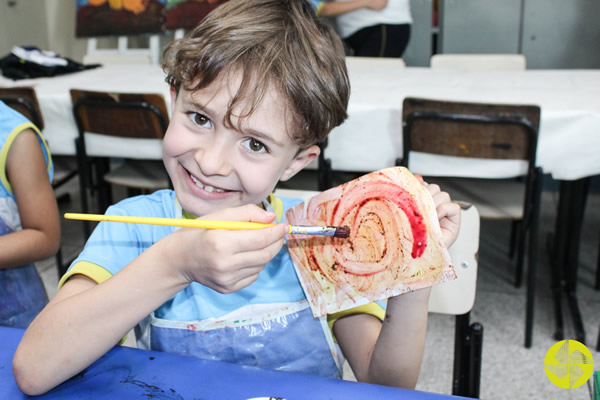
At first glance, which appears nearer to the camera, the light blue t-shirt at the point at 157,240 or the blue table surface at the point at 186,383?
the blue table surface at the point at 186,383

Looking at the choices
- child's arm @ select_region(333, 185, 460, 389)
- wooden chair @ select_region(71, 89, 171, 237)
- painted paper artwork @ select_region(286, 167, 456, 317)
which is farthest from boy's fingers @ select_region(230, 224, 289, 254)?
wooden chair @ select_region(71, 89, 171, 237)

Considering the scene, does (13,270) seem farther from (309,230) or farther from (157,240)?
(309,230)

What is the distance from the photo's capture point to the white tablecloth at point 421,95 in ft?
5.43

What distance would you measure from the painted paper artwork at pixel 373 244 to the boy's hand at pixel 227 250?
115 mm

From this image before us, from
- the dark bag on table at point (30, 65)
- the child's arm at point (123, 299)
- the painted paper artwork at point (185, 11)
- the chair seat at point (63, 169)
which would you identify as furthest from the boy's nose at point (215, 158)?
the painted paper artwork at point (185, 11)

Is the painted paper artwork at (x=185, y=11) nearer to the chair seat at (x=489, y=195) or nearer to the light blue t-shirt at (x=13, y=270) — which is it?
the chair seat at (x=489, y=195)

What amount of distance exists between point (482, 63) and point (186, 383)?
2.46 meters

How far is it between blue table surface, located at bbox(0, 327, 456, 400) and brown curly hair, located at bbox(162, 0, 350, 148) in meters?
0.30

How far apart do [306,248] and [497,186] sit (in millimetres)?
1422

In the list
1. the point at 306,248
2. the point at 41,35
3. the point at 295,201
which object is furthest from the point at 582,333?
the point at 41,35

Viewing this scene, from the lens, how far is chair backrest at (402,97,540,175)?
59.8 inches

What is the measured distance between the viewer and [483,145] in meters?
1.60

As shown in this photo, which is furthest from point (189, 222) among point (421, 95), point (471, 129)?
point (421, 95)

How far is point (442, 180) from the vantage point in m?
2.02
